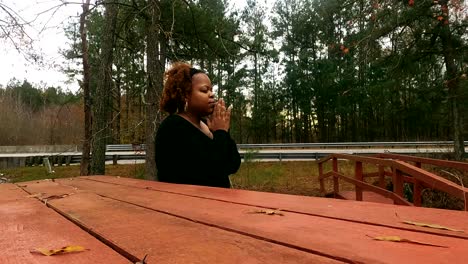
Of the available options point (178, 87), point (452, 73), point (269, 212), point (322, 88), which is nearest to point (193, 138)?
point (178, 87)

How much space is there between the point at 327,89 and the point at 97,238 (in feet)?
101

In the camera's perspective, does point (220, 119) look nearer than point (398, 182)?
Yes

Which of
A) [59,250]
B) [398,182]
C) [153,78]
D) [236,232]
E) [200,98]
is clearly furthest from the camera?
[153,78]

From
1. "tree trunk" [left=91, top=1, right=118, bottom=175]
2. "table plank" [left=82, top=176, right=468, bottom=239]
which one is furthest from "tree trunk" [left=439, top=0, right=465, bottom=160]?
"table plank" [left=82, top=176, right=468, bottom=239]

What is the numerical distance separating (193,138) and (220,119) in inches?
9.4

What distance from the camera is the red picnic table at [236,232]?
25.8 inches

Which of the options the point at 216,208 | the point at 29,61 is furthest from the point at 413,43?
the point at 216,208

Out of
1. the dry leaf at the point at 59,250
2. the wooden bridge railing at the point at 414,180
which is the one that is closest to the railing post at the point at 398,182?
the wooden bridge railing at the point at 414,180

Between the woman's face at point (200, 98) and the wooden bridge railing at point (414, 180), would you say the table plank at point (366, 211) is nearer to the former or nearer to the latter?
the wooden bridge railing at point (414, 180)

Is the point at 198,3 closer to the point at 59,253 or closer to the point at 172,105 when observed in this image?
the point at 172,105

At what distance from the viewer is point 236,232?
2.83 ft

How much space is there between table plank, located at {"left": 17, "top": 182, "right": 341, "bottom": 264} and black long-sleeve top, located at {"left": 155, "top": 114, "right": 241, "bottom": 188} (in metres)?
1.35

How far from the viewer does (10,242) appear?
849 millimetres

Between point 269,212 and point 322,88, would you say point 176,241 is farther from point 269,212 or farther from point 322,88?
point 322,88
